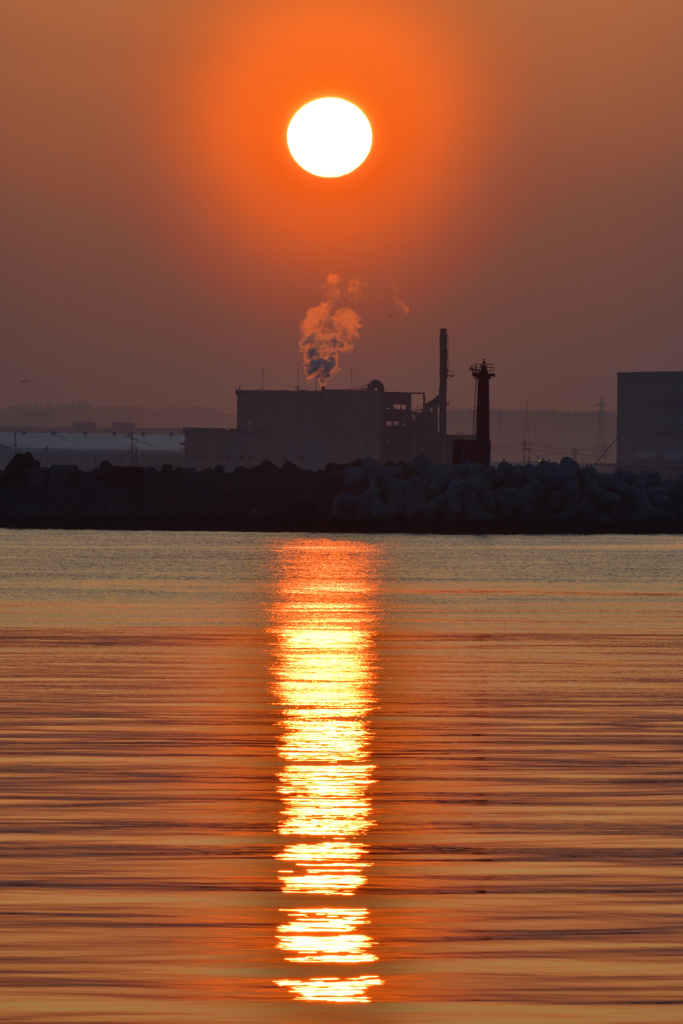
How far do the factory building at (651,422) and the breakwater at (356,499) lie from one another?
40864 mm

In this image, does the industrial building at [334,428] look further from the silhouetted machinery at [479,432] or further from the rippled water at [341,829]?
the rippled water at [341,829]

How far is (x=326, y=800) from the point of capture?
26.5 feet

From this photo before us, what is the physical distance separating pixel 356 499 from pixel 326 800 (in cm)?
5154

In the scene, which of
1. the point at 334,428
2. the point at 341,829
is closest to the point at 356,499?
the point at 334,428

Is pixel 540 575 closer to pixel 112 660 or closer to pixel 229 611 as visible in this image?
pixel 229 611

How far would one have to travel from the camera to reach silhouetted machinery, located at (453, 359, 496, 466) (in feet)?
243

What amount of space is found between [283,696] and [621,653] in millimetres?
5293

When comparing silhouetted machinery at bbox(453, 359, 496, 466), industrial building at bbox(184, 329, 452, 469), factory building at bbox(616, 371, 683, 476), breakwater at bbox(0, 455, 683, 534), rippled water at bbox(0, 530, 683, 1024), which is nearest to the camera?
rippled water at bbox(0, 530, 683, 1024)

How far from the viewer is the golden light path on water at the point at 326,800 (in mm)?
5211

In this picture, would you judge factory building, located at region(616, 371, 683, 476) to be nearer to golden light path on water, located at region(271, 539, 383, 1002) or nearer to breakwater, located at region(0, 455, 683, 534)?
breakwater, located at region(0, 455, 683, 534)

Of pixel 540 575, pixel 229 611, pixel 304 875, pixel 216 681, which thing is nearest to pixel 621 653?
pixel 216 681

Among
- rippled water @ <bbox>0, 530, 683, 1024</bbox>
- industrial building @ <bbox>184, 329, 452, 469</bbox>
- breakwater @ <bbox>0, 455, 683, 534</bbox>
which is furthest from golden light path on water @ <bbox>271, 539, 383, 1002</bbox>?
industrial building @ <bbox>184, 329, 452, 469</bbox>

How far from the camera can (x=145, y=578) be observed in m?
31.8

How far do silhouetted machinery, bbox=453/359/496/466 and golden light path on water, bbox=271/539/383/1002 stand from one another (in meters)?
53.7
